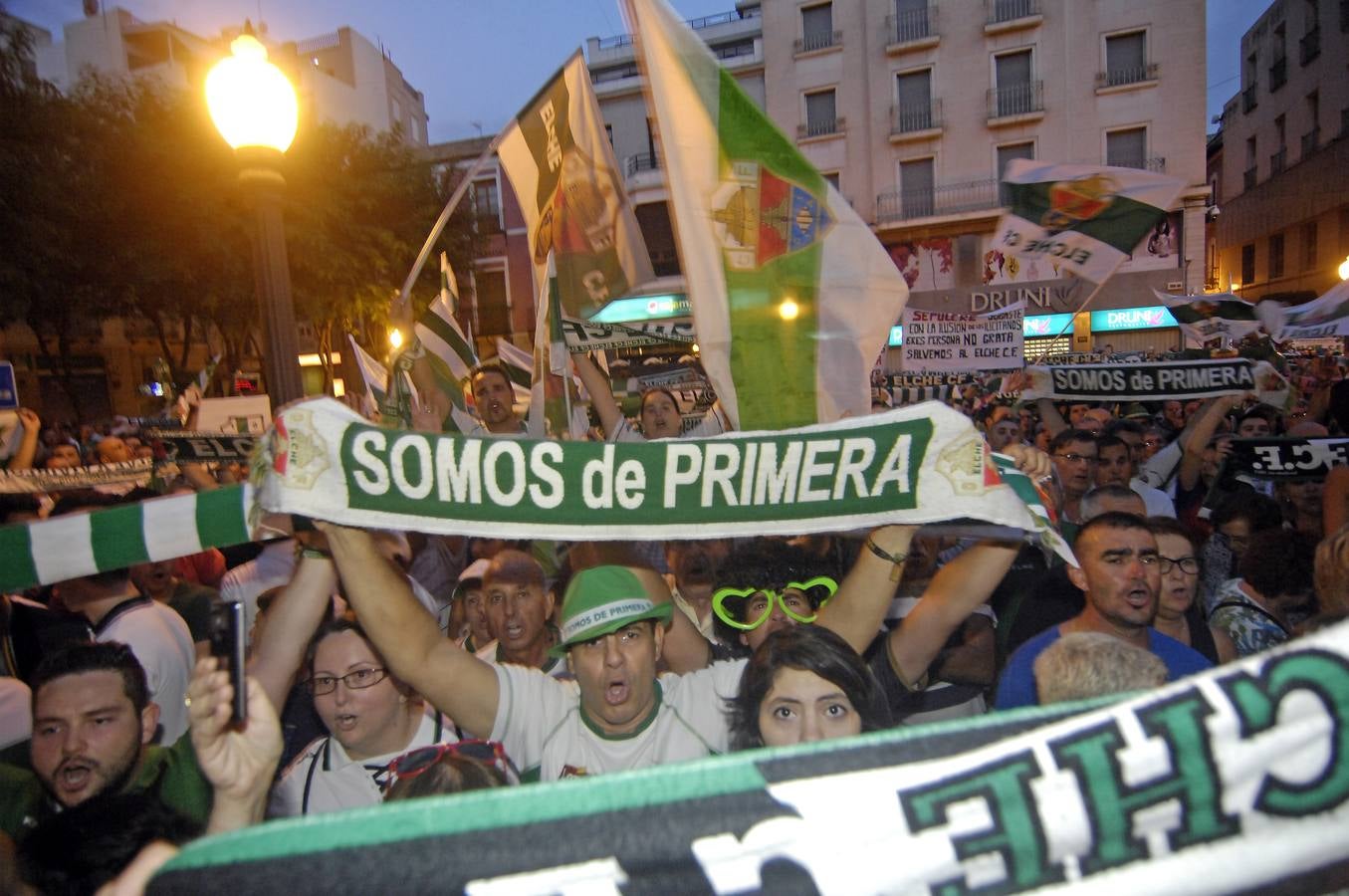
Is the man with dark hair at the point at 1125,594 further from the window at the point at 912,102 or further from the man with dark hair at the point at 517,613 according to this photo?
the window at the point at 912,102

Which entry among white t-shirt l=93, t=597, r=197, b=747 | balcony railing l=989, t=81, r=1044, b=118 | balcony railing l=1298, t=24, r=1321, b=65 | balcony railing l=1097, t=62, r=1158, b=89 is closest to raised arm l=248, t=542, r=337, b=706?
white t-shirt l=93, t=597, r=197, b=747

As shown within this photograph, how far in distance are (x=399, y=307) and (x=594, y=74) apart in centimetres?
3661

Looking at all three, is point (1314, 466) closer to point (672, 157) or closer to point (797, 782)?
point (672, 157)

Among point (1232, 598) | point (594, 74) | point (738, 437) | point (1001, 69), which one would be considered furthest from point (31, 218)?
point (1001, 69)

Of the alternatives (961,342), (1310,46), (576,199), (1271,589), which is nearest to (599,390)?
(576,199)

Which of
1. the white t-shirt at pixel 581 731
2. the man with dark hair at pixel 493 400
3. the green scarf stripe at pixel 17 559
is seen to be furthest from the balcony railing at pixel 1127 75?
the green scarf stripe at pixel 17 559

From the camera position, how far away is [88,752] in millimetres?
2256

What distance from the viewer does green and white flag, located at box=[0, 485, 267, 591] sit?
233 centimetres

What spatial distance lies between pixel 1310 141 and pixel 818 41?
1998 centimetres

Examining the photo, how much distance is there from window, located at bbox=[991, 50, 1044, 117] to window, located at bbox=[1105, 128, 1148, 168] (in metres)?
3.00

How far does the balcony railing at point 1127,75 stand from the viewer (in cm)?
2765

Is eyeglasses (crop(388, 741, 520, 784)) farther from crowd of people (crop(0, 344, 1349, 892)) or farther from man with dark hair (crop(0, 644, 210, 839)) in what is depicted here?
man with dark hair (crop(0, 644, 210, 839))

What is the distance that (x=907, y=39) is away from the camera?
29.9 m

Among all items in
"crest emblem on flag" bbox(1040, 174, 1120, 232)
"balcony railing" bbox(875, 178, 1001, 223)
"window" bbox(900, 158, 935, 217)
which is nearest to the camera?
"crest emblem on flag" bbox(1040, 174, 1120, 232)
